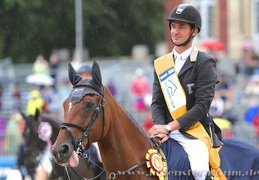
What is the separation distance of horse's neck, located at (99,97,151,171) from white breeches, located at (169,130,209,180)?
0.47 m

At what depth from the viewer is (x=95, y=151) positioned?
888 centimetres

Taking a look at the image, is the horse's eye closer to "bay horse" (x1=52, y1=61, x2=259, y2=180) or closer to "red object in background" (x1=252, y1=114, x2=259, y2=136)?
"bay horse" (x1=52, y1=61, x2=259, y2=180)

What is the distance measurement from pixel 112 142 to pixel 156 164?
1.66 ft

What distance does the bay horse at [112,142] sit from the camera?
5.58 metres

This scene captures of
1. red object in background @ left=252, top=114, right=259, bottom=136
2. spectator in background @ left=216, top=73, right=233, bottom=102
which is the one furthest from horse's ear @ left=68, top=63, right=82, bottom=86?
spectator in background @ left=216, top=73, right=233, bottom=102

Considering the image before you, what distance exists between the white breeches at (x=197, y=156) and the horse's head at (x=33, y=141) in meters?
3.75

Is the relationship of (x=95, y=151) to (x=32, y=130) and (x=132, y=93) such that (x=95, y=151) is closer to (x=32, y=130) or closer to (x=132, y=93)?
(x=32, y=130)

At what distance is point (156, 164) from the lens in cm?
607

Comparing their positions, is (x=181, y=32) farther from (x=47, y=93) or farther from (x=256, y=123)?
(x=47, y=93)

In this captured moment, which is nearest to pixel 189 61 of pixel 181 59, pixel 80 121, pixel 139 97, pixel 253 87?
pixel 181 59

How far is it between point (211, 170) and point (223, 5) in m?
26.7

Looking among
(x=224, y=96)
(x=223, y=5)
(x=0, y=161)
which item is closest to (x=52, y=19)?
(x=223, y=5)

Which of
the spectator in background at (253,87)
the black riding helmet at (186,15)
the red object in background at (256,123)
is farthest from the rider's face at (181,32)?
the spectator in background at (253,87)

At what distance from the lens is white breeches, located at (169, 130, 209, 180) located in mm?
6086
